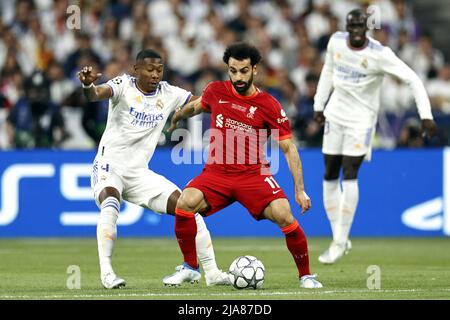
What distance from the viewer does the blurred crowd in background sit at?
58.2ft

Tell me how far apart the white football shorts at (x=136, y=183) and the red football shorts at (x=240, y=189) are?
2.26 feet

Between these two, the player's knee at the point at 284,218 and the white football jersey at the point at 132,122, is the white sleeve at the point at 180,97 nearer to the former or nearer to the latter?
the white football jersey at the point at 132,122

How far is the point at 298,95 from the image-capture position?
18328mm

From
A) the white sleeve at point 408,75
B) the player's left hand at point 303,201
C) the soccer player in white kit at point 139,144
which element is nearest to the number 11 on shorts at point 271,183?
the player's left hand at point 303,201

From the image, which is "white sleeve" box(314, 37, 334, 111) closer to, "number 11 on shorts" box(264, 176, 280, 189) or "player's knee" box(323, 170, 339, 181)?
"player's knee" box(323, 170, 339, 181)

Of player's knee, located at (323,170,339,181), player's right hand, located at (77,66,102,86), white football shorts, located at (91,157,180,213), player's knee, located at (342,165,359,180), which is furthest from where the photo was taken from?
player's knee, located at (323,170,339,181)

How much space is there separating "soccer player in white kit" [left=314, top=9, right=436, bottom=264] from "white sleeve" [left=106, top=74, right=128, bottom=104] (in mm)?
3267

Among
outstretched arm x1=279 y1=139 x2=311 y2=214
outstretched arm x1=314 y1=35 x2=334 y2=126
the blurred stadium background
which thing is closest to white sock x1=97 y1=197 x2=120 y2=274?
outstretched arm x1=279 y1=139 x2=311 y2=214

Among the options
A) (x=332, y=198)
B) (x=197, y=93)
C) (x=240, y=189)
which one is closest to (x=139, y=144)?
(x=240, y=189)

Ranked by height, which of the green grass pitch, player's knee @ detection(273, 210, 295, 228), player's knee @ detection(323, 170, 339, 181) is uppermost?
player's knee @ detection(323, 170, 339, 181)

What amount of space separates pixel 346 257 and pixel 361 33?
2713 mm

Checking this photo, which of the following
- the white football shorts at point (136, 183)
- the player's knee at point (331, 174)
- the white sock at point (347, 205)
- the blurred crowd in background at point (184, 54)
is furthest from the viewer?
the blurred crowd in background at point (184, 54)

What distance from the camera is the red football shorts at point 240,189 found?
10.0 metres

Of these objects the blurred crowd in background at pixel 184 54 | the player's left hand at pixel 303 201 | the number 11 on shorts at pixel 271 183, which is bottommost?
the player's left hand at pixel 303 201
